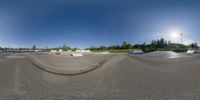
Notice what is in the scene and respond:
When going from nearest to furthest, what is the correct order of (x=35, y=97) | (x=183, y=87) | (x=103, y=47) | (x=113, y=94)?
(x=35, y=97) < (x=113, y=94) < (x=183, y=87) < (x=103, y=47)

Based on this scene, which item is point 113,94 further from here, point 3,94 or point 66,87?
point 3,94

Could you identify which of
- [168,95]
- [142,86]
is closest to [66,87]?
[142,86]

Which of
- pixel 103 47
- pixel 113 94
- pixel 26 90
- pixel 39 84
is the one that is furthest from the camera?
pixel 103 47

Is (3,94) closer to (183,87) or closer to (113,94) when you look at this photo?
(113,94)

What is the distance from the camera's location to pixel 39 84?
4195mm

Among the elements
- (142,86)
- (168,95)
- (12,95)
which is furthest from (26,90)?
(168,95)

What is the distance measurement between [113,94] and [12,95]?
6.62ft

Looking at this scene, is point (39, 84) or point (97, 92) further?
point (39, 84)

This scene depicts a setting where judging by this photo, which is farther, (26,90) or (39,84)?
(39,84)

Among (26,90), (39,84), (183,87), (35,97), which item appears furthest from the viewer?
(39,84)

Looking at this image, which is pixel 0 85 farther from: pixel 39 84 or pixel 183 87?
pixel 183 87

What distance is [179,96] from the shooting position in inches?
129

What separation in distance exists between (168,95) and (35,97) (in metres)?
2.63

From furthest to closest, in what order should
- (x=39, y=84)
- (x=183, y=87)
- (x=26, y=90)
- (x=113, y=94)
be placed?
(x=39, y=84) < (x=183, y=87) < (x=26, y=90) < (x=113, y=94)
